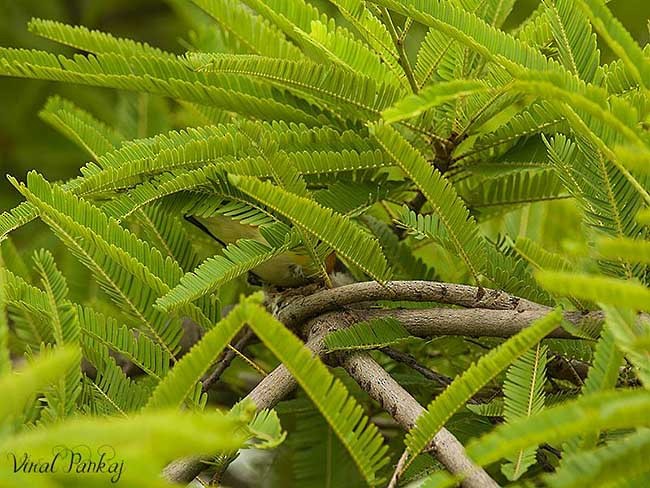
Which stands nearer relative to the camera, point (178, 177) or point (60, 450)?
point (60, 450)

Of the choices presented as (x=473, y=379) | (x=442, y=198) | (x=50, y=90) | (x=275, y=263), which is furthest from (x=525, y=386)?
(x=50, y=90)

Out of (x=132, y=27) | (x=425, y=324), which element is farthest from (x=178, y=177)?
(x=132, y=27)

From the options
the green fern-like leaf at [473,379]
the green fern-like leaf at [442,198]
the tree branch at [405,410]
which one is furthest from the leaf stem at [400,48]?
the green fern-like leaf at [473,379]

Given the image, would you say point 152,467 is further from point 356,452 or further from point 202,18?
point 202,18

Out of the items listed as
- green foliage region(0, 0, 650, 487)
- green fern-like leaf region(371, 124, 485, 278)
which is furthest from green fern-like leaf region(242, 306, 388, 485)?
green fern-like leaf region(371, 124, 485, 278)

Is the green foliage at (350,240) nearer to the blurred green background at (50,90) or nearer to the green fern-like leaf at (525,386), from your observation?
the green fern-like leaf at (525,386)

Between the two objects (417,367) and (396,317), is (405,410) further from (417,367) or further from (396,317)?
(417,367)
